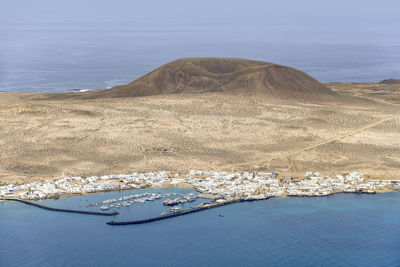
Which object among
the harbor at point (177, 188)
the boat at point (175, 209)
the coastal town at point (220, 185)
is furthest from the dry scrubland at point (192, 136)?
the boat at point (175, 209)

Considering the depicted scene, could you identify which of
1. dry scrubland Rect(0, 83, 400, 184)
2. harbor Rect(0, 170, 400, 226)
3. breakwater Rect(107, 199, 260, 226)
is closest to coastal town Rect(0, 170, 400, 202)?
harbor Rect(0, 170, 400, 226)

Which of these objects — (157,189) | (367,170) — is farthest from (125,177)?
(367,170)

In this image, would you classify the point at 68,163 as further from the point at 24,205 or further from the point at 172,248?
the point at 172,248

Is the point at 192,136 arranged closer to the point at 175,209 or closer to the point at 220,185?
the point at 220,185

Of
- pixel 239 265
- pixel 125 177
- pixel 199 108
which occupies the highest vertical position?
pixel 199 108

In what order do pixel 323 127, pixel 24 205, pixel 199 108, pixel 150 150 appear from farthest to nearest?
pixel 199 108 < pixel 323 127 < pixel 150 150 < pixel 24 205

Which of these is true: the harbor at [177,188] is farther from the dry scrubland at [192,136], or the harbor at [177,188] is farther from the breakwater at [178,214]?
the dry scrubland at [192,136]
